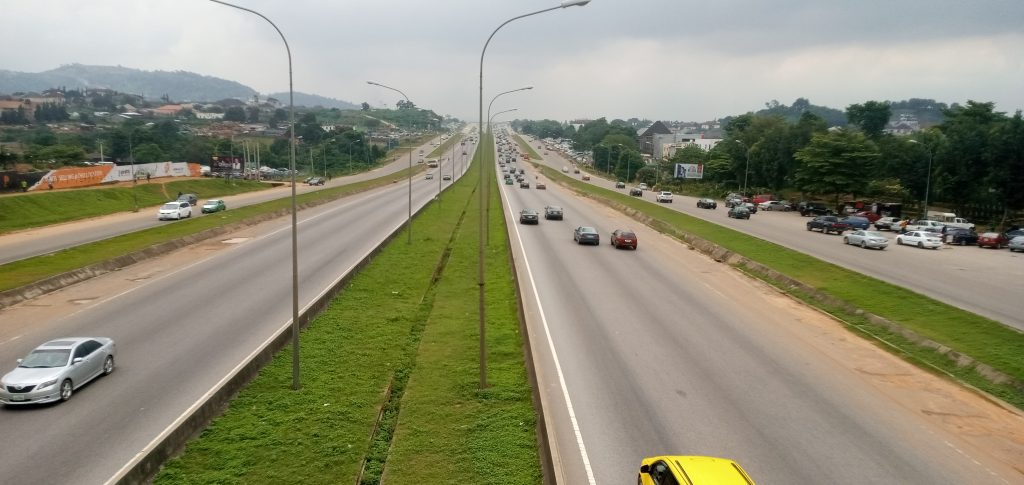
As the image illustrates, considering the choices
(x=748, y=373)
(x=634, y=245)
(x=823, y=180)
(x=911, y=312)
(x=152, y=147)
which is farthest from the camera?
(x=152, y=147)

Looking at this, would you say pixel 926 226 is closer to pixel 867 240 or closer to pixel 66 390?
pixel 867 240

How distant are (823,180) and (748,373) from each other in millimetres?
61112

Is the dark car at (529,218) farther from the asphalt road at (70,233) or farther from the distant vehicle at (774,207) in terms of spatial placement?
the distant vehicle at (774,207)

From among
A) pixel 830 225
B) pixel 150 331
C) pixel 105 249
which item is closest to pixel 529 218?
pixel 830 225

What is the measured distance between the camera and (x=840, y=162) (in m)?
70.6

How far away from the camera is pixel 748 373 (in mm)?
18391

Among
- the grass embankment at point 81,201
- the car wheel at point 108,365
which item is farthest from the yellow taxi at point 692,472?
the grass embankment at point 81,201

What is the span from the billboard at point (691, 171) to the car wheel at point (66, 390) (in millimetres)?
103998

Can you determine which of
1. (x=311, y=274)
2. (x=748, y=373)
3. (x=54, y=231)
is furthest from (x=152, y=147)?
(x=748, y=373)

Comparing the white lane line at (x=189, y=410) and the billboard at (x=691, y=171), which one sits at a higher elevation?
the billboard at (x=691, y=171)

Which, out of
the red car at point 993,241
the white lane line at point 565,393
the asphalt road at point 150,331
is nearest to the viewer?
the white lane line at point 565,393

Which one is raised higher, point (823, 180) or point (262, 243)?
point (823, 180)

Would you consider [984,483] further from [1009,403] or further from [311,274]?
[311,274]

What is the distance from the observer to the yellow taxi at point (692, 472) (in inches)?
387
